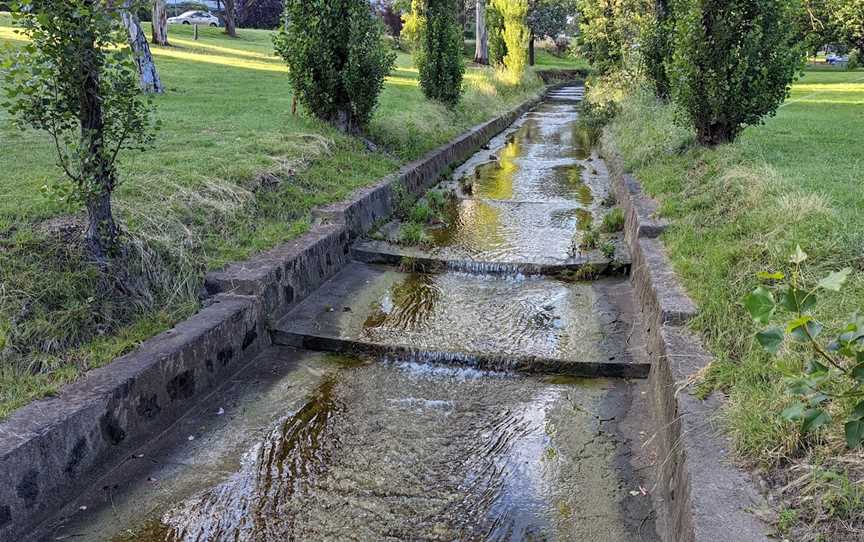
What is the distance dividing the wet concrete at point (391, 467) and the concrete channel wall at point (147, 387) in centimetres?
15

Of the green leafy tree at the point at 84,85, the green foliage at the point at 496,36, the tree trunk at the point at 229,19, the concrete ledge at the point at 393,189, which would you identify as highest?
the tree trunk at the point at 229,19

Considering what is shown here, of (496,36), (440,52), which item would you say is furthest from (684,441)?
(496,36)

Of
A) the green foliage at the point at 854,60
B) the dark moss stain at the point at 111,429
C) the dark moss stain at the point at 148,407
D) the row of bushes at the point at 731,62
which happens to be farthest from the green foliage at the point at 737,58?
the green foliage at the point at 854,60

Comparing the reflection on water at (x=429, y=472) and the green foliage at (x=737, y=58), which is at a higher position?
the green foliage at (x=737, y=58)

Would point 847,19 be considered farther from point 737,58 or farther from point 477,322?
point 477,322

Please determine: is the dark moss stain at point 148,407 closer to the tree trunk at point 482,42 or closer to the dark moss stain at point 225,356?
the dark moss stain at point 225,356

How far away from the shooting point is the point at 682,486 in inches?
124

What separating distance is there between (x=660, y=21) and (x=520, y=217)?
6.38 metres

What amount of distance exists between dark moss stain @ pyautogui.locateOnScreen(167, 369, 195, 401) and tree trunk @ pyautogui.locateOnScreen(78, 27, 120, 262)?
3.53 ft

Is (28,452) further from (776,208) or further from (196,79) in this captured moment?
(196,79)

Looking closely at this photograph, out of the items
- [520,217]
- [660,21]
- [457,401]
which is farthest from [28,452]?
[660,21]

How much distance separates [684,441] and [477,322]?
8.74ft

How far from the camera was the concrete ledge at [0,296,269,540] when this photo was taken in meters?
3.22

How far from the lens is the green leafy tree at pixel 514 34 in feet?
86.9
